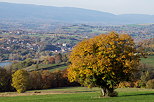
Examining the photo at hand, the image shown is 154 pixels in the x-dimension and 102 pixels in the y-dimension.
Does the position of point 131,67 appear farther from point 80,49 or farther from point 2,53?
point 2,53

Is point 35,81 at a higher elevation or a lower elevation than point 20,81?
lower

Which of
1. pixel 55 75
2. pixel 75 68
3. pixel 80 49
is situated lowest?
pixel 55 75

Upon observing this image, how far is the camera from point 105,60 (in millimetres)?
26000

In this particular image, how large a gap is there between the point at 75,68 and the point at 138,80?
4088 cm

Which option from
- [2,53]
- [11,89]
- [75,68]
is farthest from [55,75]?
[2,53]

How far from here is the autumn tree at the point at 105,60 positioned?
26.2m

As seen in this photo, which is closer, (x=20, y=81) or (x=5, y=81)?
(x=20, y=81)

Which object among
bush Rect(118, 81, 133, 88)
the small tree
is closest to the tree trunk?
bush Rect(118, 81, 133, 88)

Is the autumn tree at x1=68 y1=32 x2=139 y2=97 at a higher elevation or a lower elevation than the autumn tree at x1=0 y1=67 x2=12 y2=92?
higher

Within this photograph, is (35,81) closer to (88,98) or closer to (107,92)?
(107,92)

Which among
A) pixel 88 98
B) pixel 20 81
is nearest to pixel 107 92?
pixel 88 98

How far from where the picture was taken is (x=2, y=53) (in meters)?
182

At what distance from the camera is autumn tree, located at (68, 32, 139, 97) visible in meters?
26.2

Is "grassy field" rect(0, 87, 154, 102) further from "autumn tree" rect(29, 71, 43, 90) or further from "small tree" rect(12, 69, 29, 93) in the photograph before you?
"autumn tree" rect(29, 71, 43, 90)
